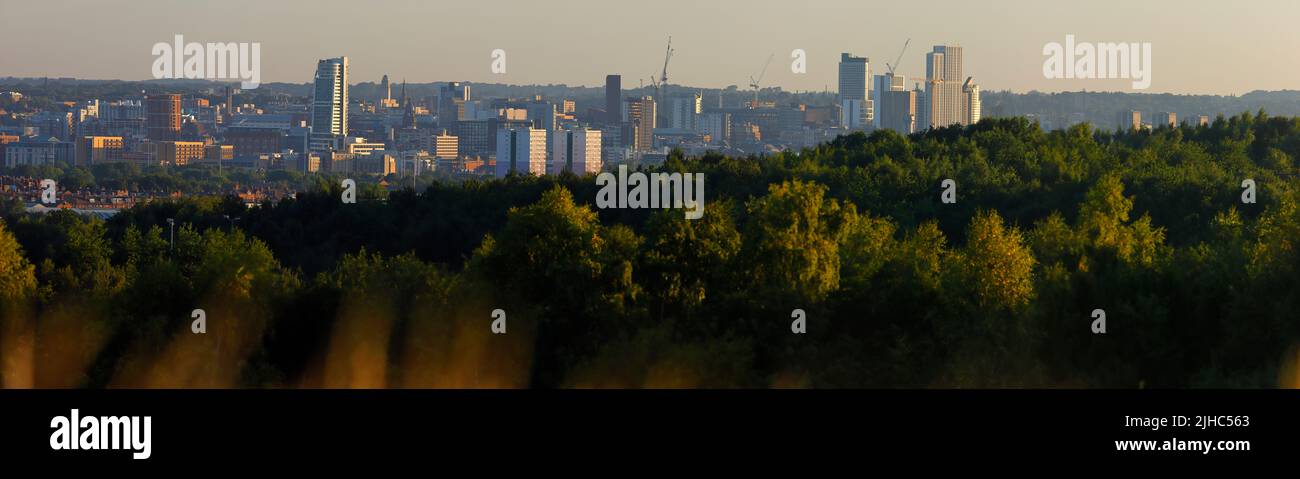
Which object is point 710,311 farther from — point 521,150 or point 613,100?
point 613,100

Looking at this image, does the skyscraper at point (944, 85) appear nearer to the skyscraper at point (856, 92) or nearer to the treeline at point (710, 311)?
the skyscraper at point (856, 92)

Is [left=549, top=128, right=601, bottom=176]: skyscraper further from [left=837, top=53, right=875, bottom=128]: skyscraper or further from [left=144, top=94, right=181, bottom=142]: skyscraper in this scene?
[left=144, top=94, right=181, bottom=142]: skyscraper

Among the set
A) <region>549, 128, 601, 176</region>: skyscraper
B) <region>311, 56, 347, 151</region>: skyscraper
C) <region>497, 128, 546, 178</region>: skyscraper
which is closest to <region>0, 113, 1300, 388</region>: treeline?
<region>549, 128, 601, 176</region>: skyscraper

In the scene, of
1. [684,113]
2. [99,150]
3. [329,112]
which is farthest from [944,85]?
[99,150]

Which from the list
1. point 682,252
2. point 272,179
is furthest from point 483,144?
point 682,252
